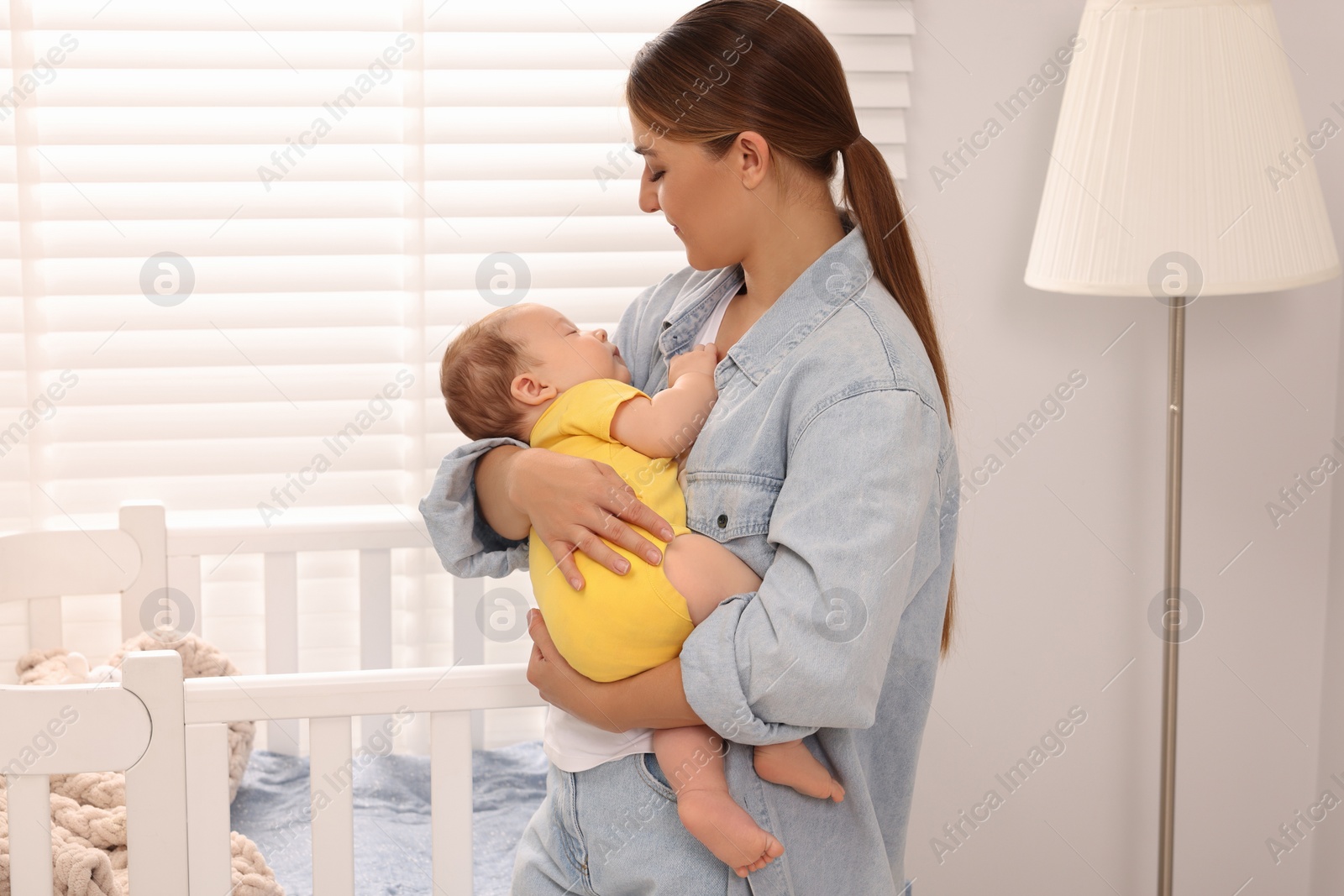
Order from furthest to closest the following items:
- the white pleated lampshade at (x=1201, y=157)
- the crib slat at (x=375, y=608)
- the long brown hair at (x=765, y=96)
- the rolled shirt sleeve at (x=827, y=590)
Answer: the crib slat at (x=375, y=608) → the white pleated lampshade at (x=1201, y=157) → the long brown hair at (x=765, y=96) → the rolled shirt sleeve at (x=827, y=590)

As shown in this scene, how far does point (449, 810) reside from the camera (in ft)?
3.30

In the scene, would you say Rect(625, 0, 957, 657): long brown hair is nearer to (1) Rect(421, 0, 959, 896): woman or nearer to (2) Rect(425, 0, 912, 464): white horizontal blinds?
(1) Rect(421, 0, 959, 896): woman

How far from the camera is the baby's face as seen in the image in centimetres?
105

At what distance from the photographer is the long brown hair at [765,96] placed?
940 mm

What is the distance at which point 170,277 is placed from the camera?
5.39ft

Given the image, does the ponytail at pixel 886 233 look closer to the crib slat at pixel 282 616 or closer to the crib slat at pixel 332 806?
the crib slat at pixel 332 806

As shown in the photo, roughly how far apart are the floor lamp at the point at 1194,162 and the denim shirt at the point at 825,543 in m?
0.51

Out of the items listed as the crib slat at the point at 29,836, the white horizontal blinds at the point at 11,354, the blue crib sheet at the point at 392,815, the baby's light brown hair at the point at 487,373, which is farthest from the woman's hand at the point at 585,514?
the white horizontal blinds at the point at 11,354

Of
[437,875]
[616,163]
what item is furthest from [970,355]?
[437,875]

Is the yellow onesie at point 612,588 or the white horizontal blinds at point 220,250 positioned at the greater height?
the white horizontal blinds at point 220,250

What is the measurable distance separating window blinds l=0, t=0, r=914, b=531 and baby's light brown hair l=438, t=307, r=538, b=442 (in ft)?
2.03

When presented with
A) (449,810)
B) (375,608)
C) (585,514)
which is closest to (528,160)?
(375,608)

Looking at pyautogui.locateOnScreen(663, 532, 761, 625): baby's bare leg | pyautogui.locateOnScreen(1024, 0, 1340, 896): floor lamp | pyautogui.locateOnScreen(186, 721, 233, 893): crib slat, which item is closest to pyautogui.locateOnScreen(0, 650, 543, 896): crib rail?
pyautogui.locateOnScreen(186, 721, 233, 893): crib slat

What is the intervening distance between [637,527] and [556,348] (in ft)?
0.68
